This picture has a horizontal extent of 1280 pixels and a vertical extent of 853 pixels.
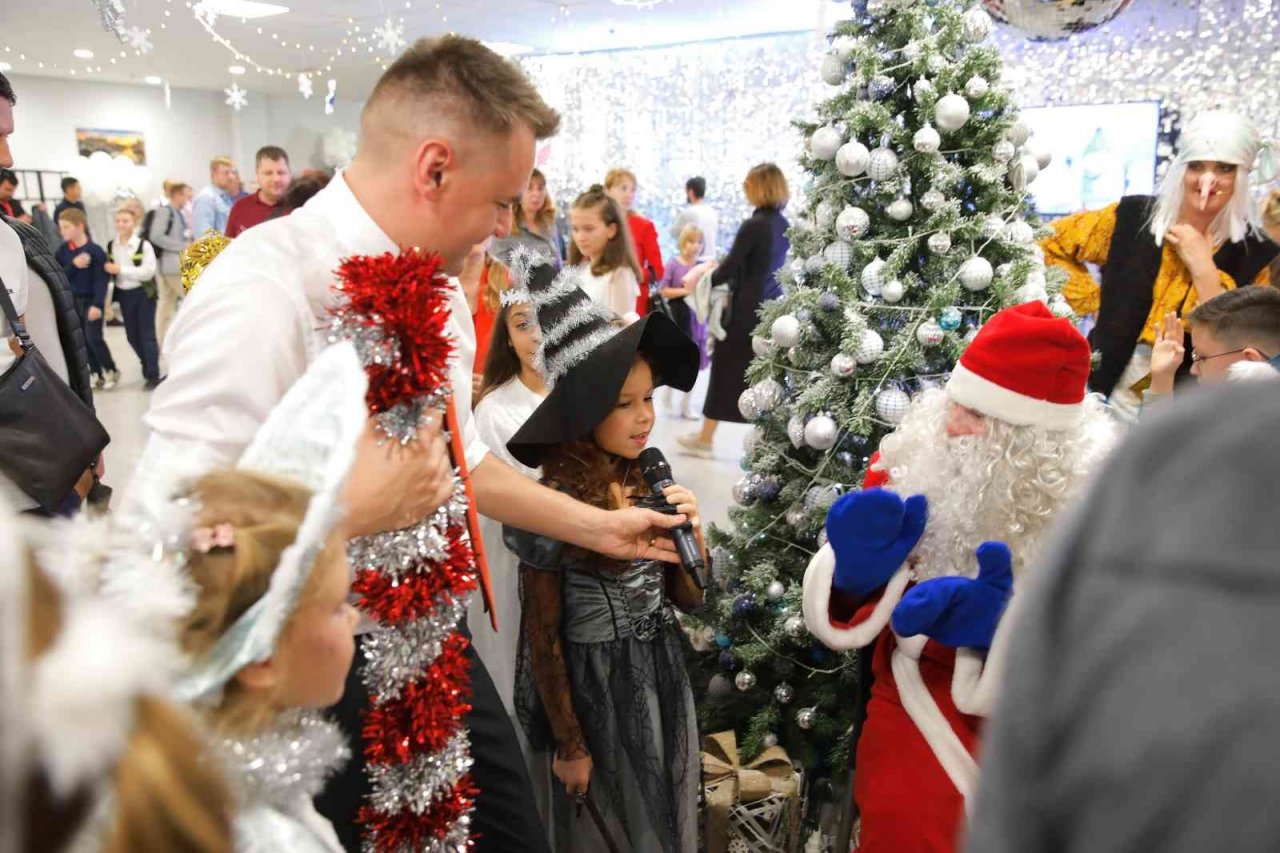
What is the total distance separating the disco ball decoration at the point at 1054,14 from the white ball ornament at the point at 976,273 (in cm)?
83

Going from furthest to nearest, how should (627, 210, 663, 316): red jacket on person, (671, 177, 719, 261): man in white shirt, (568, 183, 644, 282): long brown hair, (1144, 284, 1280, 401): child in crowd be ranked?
(671, 177, 719, 261): man in white shirt < (627, 210, 663, 316): red jacket on person < (568, 183, 644, 282): long brown hair < (1144, 284, 1280, 401): child in crowd

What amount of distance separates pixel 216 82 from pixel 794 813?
682 inches

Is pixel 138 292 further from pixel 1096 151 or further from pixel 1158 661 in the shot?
pixel 1158 661

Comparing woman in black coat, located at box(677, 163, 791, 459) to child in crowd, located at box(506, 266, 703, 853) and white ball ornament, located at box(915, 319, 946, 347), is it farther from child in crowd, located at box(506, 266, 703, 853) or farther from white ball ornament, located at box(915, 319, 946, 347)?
child in crowd, located at box(506, 266, 703, 853)

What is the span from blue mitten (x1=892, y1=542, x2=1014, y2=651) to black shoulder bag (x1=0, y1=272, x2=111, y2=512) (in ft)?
6.61

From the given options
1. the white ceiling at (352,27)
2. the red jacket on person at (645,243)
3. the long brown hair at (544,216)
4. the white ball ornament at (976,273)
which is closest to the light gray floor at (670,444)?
the red jacket on person at (645,243)

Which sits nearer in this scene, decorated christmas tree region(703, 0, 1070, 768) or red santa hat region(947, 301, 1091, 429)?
red santa hat region(947, 301, 1091, 429)

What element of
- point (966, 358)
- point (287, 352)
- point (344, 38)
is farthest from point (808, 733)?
point (344, 38)

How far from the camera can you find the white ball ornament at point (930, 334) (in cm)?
261

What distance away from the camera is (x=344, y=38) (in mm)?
11039

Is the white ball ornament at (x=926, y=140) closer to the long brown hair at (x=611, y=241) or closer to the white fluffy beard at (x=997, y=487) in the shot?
the white fluffy beard at (x=997, y=487)


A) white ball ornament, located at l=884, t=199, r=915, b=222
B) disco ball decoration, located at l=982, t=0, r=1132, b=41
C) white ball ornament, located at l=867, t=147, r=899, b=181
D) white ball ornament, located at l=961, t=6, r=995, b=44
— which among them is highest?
disco ball decoration, located at l=982, t=0, r=1132, b=41

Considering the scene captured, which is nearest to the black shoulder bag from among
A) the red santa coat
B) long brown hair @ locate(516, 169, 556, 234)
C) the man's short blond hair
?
the man's short blond hair

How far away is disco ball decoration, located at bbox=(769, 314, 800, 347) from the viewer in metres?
2.77
